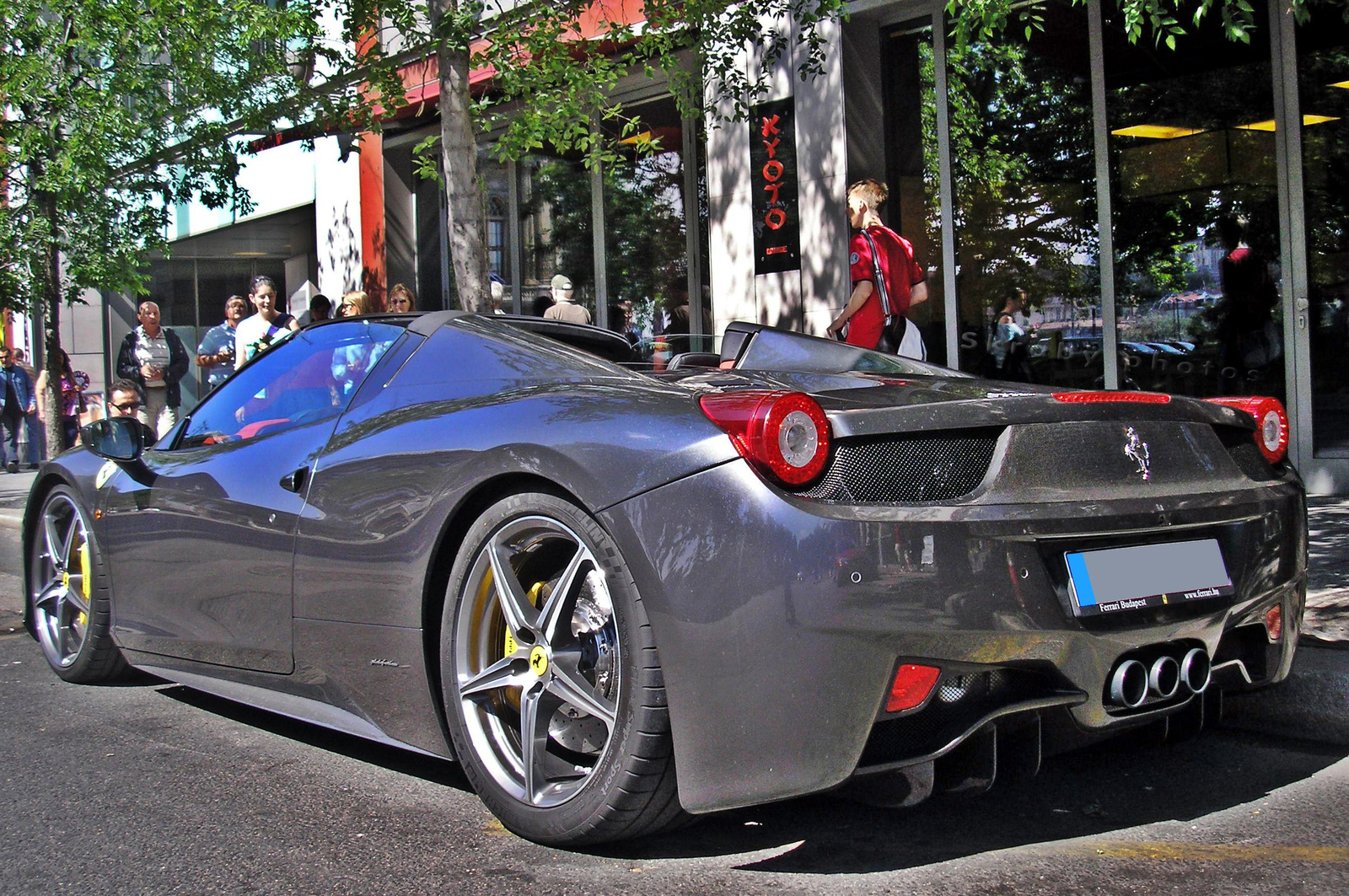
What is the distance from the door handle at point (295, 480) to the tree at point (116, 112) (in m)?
6.52

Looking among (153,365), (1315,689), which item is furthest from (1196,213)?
(153,365)

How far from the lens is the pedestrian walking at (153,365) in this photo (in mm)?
11008

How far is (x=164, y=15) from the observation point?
9.33m

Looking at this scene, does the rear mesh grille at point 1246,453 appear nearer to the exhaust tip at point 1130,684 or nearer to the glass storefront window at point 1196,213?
the exhaust tip at point 1130,684

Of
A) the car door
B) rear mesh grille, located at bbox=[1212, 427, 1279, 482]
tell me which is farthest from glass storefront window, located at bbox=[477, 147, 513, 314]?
rear mesh grille, located at bbox=[1212, 427, 1279, 482]

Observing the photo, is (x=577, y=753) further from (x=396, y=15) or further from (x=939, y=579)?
(x=396, y=15)

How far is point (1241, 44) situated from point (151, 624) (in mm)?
7750

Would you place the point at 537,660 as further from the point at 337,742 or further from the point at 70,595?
the point at 70,595

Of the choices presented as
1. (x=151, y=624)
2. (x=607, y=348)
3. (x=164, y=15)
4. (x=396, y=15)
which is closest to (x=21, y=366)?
(x=164, y=15)

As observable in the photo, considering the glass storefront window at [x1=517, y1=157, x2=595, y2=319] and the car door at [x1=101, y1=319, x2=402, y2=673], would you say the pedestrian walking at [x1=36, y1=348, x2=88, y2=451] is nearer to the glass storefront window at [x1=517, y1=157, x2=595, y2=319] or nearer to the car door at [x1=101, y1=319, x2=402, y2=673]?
the glass storefront window at [x1=517, y1=157, x2=595, y2=319]

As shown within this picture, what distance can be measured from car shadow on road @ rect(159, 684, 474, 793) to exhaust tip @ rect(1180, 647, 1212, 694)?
1719 millimetres

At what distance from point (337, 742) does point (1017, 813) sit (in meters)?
1.98

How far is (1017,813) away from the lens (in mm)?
3041

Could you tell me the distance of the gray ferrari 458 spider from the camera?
2414 millimetres
